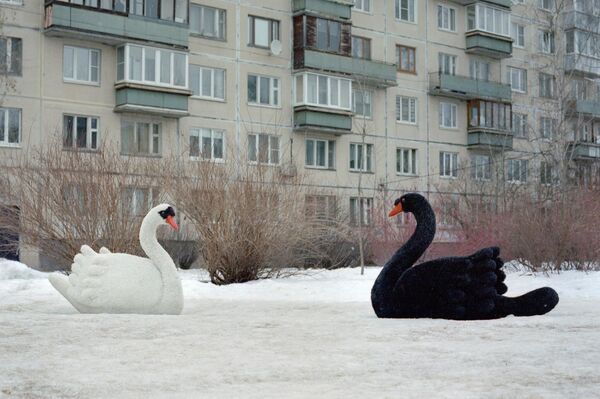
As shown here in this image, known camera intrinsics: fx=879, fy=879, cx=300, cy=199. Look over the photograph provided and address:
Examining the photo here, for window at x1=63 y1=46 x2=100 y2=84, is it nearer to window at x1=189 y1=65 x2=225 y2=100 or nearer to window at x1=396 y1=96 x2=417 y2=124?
window at x1=189 y1=65 x2=225 y2=100

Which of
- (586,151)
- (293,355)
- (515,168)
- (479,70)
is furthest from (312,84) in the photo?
(293,355)

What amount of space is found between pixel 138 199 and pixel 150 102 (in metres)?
13.6

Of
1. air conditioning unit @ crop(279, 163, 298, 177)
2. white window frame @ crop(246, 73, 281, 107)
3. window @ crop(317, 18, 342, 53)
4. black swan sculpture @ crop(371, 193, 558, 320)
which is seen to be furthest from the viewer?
window @ crop(317, 18, 342, 53)

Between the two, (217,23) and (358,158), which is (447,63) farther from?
(217,23)

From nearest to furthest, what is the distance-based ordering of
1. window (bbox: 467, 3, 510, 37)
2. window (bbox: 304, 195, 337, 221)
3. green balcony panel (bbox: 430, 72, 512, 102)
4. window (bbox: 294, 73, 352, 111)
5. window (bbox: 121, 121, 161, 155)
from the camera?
1. window (bbox: 304, 195, 337, 221)
2. window (bbox: 121, 121, 161, 155)
3. window (bbox: 294, 73, 352, 111)
4. green balcony panel (bbox: 430, 72, 512, 102)
5. window (bbox: 467, 3, 510, 37)

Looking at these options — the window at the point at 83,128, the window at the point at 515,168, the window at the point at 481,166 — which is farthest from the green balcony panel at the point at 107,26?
the window at the point at 515,168

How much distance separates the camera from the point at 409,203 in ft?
40.2

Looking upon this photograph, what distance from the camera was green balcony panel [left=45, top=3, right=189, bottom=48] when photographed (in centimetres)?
3136

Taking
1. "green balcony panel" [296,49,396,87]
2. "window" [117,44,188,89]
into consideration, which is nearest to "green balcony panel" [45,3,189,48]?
"window" [117,44,188,89]

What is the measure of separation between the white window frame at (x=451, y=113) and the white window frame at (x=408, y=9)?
4723 mm

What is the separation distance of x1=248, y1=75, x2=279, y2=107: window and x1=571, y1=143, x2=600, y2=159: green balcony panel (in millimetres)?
21431

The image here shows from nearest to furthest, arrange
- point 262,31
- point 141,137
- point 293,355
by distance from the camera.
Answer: point 293,355 → point 141,137 → point 262,31

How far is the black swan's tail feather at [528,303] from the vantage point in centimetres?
1125

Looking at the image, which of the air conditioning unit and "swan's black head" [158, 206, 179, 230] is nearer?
"swan's black head" [158, 206, 179, 230]
